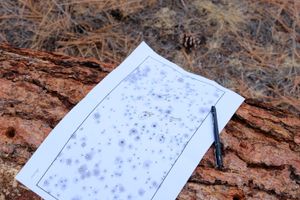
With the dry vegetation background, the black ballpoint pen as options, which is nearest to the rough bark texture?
the black ballpoint pen


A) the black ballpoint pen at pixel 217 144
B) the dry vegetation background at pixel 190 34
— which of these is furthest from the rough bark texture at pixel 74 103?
the dry vegetation background at pixel 190 34

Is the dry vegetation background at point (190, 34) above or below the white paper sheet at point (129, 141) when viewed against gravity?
above

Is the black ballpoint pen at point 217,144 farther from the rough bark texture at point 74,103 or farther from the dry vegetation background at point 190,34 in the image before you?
the dry vegetation background at point 190,34

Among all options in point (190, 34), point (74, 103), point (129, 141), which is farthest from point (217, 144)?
point (190, 34)

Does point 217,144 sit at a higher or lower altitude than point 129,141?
higher

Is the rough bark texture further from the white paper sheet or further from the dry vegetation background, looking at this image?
the dry vegetation background

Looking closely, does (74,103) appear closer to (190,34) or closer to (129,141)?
(129,141)

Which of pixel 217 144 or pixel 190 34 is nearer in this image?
pixel 217 144
